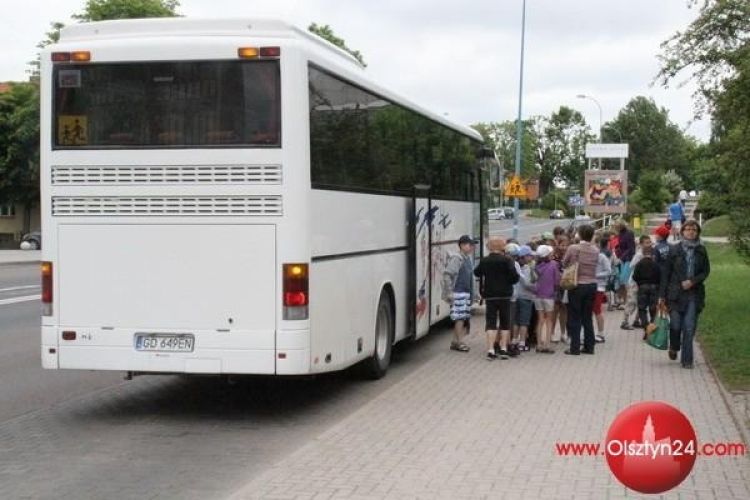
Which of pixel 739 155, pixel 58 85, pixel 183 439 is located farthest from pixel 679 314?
pixel 58 85

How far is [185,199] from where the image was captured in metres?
9.10

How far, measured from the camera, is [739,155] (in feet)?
53.3

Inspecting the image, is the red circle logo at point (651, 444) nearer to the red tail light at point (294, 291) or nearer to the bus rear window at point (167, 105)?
the red tail light at point (294, 291)

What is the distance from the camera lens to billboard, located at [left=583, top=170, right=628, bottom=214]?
4781 cm

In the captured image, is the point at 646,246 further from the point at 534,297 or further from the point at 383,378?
the point at 383,378

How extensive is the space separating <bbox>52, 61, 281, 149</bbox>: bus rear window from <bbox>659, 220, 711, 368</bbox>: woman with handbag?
551cm

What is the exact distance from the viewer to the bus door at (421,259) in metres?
13.4

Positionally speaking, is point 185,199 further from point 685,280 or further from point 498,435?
point 685,280

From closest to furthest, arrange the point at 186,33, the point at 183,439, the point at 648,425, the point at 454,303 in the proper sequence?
the point at 648,425 → the point at 183,439 → the point at 186,33 → the point at 454,303

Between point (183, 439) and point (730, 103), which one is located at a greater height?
point (730, 103)

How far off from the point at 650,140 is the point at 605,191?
95390mm

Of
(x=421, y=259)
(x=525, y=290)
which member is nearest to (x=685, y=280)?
(x=525, y=290)

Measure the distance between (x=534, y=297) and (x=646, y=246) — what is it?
2892 mm

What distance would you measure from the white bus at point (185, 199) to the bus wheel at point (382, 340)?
2.11 meters
